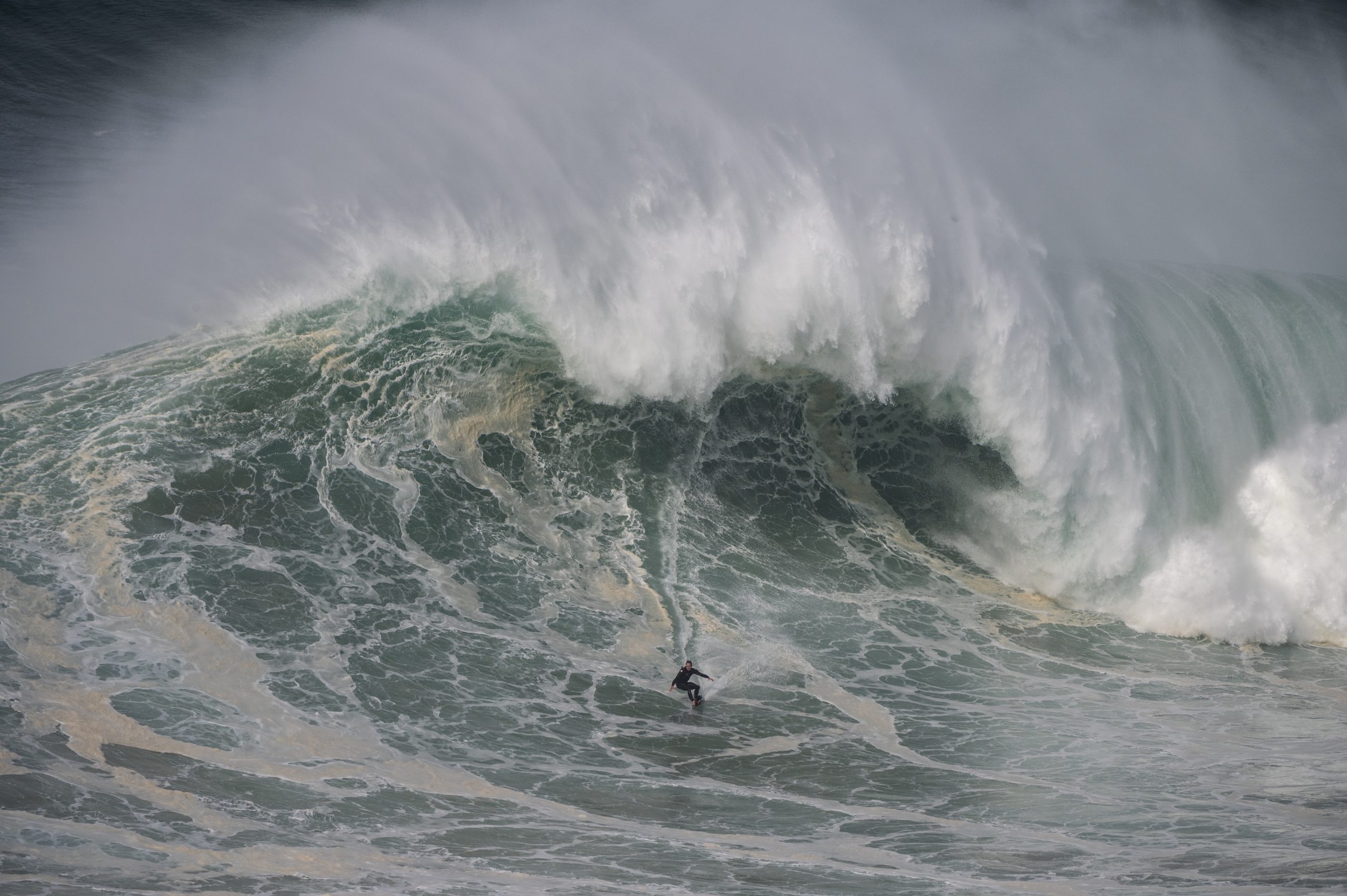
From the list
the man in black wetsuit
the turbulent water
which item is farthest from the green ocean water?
the man in black wetsuit

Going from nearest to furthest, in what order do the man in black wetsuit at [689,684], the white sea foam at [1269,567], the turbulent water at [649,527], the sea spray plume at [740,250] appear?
1. the turbulent water at [649,527]
2. the man in black wetsuit at [689,684]
3. the white sea foam at [1269,567]
4. the sea spray plume at [740,250]

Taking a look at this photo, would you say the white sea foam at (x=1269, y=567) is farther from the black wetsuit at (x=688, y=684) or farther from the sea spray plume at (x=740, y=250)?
the black wetsuit at (x=688, y=684)

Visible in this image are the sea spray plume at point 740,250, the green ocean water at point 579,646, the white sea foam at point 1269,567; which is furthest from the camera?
the sea spray plume at point 740,250

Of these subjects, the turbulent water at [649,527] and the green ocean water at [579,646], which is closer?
the green ocean water at [579,646]

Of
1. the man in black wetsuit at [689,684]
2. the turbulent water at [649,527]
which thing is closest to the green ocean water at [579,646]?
the turbulent water at [649,527]

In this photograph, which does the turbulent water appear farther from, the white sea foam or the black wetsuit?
the black wetsuit

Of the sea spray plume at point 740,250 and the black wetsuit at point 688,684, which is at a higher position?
the sea spray plume at point 740,250

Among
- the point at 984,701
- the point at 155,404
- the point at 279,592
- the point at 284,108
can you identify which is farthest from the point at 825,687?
the point at 284,108
